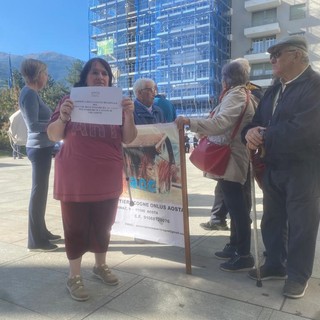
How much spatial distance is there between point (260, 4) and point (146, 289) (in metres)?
44.1

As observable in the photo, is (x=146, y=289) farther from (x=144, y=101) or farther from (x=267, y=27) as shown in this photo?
(x=267, y=27)

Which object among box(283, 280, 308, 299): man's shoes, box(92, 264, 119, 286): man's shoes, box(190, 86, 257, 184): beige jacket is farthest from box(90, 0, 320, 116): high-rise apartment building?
box(92, 264, 119, 286): man's shoes

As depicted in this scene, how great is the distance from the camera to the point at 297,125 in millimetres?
2691

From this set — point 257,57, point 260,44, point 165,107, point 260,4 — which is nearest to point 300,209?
point 165,107

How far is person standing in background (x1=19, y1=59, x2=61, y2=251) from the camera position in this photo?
3703 millimetres

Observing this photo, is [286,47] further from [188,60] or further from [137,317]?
[188,60]

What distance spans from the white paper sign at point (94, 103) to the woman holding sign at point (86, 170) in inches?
2.3

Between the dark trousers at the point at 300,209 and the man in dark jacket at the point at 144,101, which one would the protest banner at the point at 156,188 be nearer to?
the man in dark jacket at the point at 144,101

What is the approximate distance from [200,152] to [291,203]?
102cm

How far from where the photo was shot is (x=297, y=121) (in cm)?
270

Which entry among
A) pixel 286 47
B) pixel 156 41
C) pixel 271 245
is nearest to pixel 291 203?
pixel 271 245

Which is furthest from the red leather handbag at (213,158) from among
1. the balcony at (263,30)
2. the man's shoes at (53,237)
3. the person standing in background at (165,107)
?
the balcony at (263,30)

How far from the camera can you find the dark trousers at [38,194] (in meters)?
3.82

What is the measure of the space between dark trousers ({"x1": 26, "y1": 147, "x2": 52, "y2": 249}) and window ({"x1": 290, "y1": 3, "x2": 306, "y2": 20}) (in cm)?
4241
